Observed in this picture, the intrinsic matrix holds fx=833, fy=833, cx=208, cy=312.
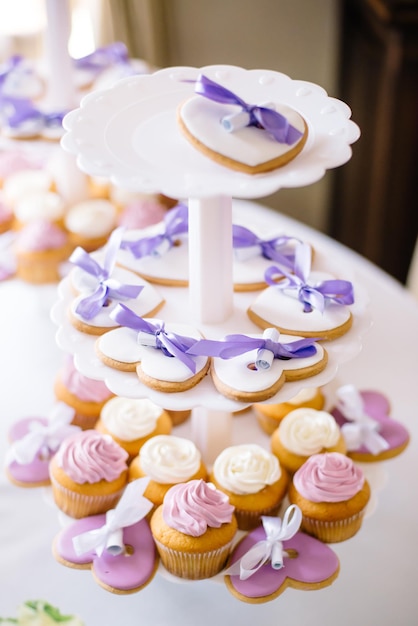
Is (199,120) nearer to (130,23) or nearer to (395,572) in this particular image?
(395,572)

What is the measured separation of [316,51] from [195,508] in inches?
91.9

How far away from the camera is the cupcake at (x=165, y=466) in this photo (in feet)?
4.11

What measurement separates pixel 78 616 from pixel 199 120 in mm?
692

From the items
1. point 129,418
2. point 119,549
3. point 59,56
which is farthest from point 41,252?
point 119,549

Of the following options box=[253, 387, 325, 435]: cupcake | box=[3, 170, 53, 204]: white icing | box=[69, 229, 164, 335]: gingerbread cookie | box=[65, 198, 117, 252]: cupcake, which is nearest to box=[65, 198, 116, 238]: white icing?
box=[65, 198, 117, 252]: cupcake

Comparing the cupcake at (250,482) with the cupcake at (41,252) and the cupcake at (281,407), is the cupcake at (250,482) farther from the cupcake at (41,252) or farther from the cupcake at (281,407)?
the cupcake at (41,252)

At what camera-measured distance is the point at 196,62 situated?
3121 millimetres

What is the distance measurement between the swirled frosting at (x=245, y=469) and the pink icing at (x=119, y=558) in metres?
0.14

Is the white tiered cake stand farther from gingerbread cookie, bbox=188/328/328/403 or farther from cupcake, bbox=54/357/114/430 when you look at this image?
cupcake, bbox=54/357/114/430

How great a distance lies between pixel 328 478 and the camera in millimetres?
1237

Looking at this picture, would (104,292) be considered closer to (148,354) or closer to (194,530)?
(148,354)

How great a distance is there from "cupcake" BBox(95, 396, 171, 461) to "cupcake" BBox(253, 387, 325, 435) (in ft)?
0.53

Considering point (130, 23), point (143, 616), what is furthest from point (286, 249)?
point (130, 23)

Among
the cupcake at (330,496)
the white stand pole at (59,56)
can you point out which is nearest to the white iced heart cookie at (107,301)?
the cupcake at (330,496)
